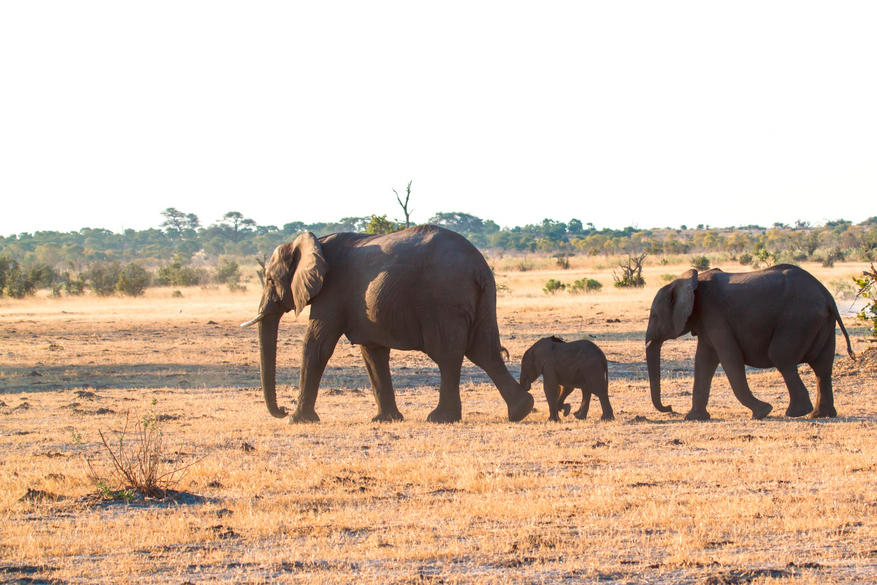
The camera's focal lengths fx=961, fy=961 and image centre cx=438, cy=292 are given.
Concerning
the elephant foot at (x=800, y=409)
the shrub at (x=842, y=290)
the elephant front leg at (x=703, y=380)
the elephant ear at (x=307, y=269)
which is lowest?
the elephant foot at (x=800, y=409)

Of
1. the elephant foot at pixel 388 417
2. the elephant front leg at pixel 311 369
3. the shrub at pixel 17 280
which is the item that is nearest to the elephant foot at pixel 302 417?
the elephant front leg at pixel 311 369

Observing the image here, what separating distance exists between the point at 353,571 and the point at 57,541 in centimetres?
→ 213

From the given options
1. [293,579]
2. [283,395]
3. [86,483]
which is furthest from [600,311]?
[293,579]

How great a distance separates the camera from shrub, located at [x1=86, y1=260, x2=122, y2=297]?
49.3 meters

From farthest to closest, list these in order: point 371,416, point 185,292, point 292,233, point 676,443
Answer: point 292,233, point 185,292, point 371,416, point 676,443

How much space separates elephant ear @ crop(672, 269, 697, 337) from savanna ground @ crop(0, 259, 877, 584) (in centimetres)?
121

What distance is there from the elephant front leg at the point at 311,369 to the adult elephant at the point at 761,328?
432 centimetres

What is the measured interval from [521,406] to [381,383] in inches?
72.6

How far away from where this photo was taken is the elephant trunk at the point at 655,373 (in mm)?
11852

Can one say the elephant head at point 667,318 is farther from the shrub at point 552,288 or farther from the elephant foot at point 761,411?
the shrub at point 552,288

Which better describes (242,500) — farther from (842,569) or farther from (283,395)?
(283,395)

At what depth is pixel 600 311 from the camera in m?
31.6

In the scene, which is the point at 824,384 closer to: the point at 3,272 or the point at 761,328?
the point at 761,328

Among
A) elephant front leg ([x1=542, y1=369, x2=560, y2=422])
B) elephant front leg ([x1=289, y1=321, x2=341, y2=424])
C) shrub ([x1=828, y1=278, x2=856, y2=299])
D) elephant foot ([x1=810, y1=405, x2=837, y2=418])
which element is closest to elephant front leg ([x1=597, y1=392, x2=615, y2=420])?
elephant front leg ([x1=542, y1=369, x2=560, y2=422])
